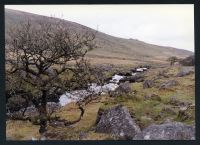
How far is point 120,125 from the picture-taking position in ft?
50.7

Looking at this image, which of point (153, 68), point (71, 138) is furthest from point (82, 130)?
point (153, 68)

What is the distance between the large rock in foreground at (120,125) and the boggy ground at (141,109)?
5.7 inches

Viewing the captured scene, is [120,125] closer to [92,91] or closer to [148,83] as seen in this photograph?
[92,91]

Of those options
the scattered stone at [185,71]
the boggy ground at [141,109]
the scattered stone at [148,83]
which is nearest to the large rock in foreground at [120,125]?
the boggy ground at [141,109]

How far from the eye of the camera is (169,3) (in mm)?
15516

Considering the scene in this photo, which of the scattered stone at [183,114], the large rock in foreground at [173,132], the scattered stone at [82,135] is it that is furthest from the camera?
the scattered stone at [82,135]

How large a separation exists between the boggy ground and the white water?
7.2 inches

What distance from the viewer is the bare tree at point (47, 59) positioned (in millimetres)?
15844

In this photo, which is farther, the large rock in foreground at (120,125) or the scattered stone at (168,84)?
the scattered stone at (168,84)

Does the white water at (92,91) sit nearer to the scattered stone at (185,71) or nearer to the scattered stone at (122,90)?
the scattered stone at (122,90)

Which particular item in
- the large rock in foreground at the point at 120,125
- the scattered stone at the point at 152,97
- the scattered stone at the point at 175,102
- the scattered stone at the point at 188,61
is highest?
the scattered stone at the point at 188,61

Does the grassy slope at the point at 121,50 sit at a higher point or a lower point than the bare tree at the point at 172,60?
higher

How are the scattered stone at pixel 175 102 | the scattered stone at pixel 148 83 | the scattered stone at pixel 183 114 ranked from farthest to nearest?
the scattered stone at pixel 148 83, the scattered stone at pixel 175 102, the scattered stone at pixel 183 114
